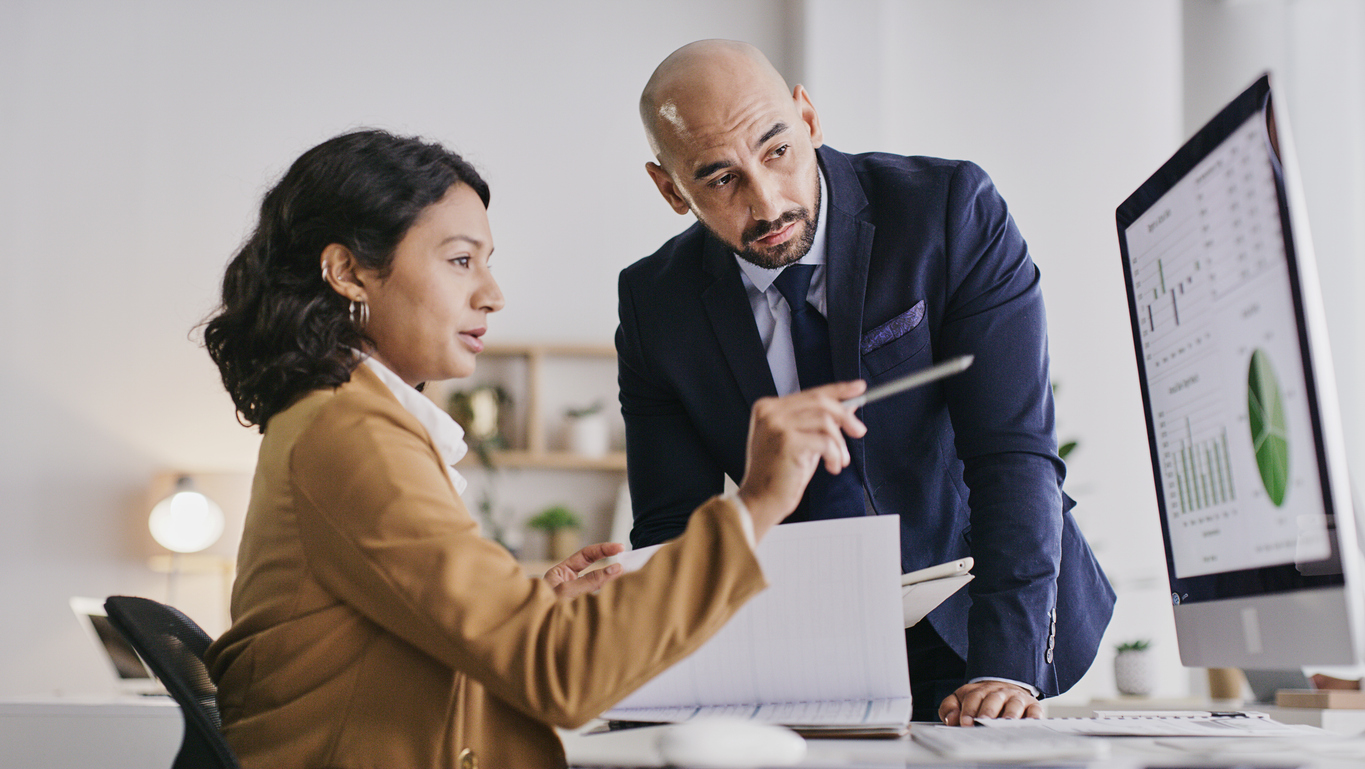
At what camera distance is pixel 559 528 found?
3.94 m

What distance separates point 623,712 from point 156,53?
13.5 feet

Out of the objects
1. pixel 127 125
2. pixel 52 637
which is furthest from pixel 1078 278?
pixel 52 637

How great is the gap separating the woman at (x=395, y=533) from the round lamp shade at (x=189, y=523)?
2.77 m

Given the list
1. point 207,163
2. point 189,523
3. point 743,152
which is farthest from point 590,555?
point 207,163

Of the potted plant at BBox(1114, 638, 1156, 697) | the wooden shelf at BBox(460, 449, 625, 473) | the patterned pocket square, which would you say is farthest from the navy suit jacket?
the wooden shelf at BBox(460, 449, 625, 473)

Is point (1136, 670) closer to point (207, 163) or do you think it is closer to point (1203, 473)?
point (1203, 473)

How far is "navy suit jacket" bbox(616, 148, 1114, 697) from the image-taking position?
4.25ft

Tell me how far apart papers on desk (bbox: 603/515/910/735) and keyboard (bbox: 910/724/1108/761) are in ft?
0.34

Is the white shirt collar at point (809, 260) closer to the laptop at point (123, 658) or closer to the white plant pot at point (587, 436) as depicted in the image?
the laptop at point (123, 658)

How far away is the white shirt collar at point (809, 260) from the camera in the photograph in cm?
155

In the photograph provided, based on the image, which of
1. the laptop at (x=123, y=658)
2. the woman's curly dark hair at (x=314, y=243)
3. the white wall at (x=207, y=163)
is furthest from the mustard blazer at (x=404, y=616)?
the white wall at (x=207, y=163)

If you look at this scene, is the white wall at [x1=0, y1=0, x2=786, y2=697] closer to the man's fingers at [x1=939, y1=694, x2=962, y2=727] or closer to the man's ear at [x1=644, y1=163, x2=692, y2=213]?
the man's ear at [x1=644, y1=163, x2=692, y2=213]

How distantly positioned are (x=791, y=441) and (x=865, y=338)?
1.91 ft

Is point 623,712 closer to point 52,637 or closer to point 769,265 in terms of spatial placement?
point 769,265
